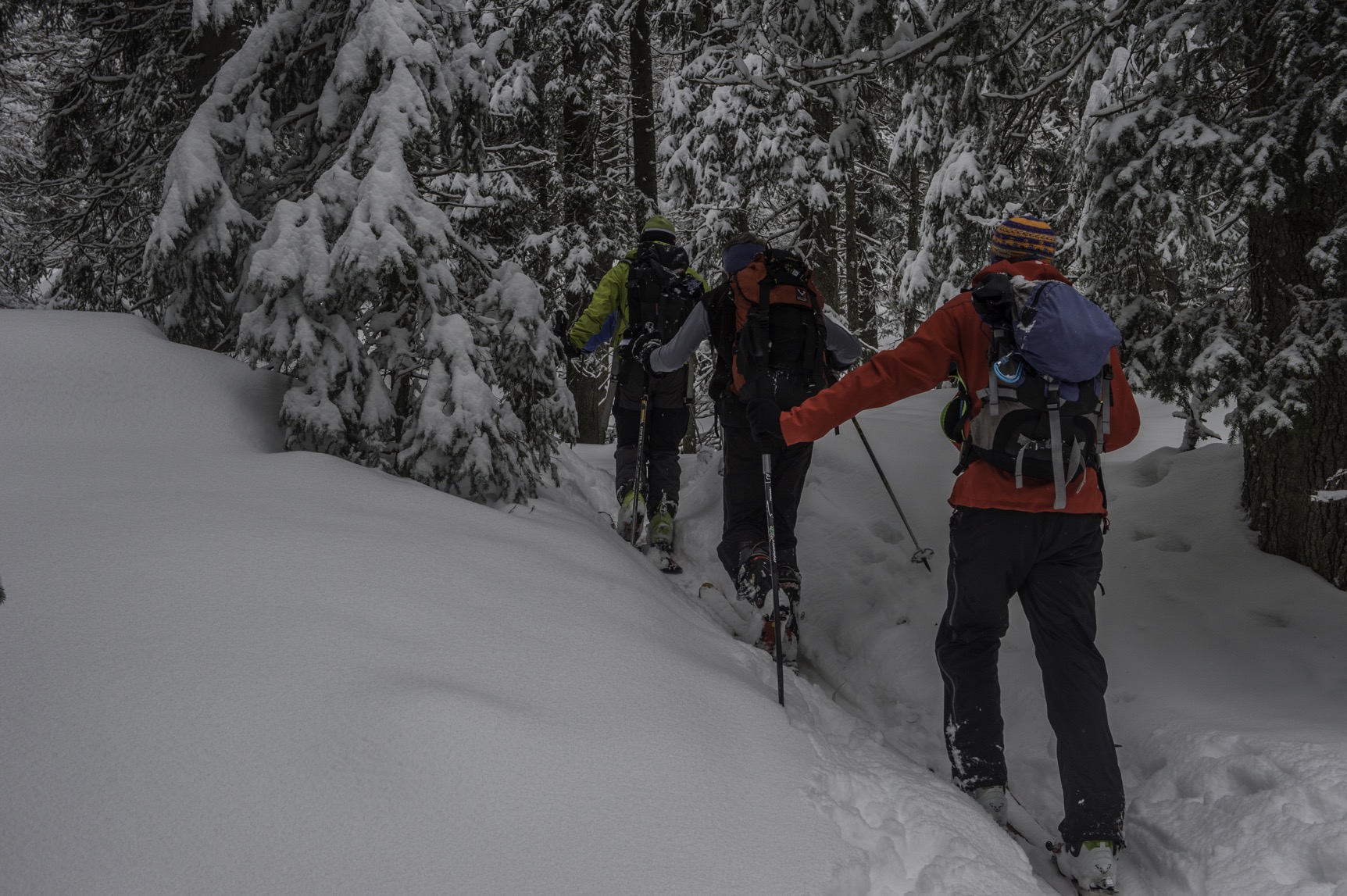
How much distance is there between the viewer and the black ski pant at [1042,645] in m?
3.20

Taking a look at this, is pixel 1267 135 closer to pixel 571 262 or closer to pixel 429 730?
pixel 429 730

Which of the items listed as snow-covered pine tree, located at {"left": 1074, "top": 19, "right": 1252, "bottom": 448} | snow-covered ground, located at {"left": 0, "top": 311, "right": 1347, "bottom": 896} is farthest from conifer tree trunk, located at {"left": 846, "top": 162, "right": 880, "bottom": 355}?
snow-covered ground, located at {"left": 0, "top": 311, "right": 1347, "bottom": 896}

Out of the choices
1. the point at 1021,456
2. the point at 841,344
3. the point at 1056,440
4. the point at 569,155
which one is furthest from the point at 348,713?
the point at 569,155

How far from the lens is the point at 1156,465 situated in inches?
255

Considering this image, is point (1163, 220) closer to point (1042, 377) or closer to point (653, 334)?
point (1042, 377)

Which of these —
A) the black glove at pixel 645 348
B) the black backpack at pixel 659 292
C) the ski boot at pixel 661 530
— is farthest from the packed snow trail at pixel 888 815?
the black backpack at pixel 659 292

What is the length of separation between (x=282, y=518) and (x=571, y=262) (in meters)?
8.20

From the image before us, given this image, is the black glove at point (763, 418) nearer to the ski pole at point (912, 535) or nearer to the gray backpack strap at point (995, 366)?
the gray backpack strap at point (995, 366)

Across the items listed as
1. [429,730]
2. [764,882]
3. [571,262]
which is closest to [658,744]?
[764,882]

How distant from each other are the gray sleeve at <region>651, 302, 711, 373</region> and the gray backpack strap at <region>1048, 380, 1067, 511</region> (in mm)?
2006

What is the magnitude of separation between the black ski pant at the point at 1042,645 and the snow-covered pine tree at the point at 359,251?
2.85 metres

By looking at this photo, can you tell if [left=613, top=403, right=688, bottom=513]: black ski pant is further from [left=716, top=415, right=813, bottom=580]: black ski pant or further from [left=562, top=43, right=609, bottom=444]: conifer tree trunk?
[left=562, top=43, right=609, bottom=444]: conifer tree trunk

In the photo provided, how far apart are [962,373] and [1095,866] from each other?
1932mm

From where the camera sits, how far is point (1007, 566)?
342 centimetres
